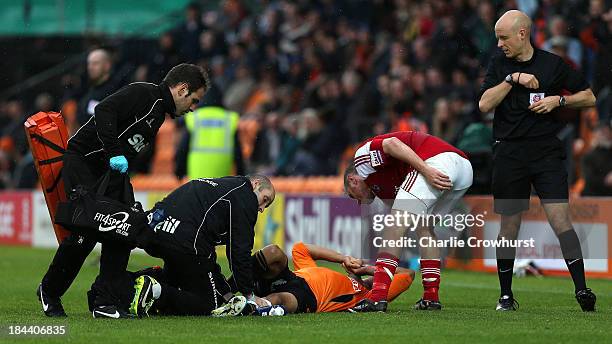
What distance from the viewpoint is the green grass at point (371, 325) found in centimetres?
767

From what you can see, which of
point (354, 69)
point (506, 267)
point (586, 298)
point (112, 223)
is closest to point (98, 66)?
point (112, 223)

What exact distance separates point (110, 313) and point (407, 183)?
97.4 inches

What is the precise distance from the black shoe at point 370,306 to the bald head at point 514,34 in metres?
2.20

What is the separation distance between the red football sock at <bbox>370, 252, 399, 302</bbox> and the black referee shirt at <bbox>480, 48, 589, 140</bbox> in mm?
1398

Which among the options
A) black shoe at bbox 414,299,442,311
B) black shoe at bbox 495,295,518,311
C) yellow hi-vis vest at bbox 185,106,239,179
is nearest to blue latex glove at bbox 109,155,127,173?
black shoe at bbox 414,299,442,311

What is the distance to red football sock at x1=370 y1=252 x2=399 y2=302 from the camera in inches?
372

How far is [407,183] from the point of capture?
376 inches

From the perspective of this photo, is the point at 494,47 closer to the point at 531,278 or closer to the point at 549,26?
the point at 549,26

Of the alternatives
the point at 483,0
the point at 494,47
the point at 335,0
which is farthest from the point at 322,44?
the point at 494,47

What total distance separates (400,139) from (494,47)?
7.94 metres

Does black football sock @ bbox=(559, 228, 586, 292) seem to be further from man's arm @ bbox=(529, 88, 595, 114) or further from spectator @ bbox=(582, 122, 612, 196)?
spectator @ bbox=(582, 122, 612, 196)

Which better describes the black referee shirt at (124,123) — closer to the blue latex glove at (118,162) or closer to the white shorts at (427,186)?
the blue latex glove at (118,162)

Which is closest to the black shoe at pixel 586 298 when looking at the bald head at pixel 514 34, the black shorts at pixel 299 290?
the bald head at pixel 514 34

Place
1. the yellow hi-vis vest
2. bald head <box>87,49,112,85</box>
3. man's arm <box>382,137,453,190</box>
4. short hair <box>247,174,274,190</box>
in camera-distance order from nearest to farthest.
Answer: short hair <box>247,174,274,190</box> → man's arm <box>382,137,453,190</box> → bald head <box>87,49,112,85</box> → the yellow hi-vis vest
